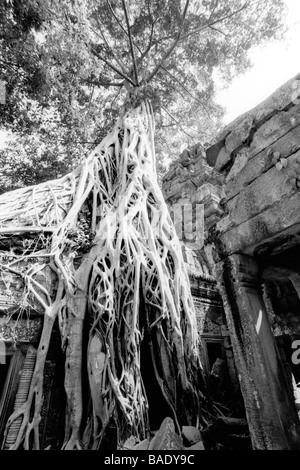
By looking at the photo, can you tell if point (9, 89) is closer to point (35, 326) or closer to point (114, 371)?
point (35, 326)

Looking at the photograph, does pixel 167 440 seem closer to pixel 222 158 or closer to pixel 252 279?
pixel 252 279

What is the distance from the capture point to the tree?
1.99 m

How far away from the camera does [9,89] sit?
473cm

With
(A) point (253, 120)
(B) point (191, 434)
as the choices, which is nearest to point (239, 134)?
(A) point (253, 120)

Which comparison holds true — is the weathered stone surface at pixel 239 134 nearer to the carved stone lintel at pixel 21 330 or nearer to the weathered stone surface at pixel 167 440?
the weathered stone surface at pixel 167 440

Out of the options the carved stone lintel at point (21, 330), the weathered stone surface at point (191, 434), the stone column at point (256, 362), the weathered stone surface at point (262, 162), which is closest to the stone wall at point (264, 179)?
the weathered stone surface at point (262, 162)

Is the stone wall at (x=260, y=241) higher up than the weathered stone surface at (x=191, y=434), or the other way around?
the stone wall at (x=260, y=241)

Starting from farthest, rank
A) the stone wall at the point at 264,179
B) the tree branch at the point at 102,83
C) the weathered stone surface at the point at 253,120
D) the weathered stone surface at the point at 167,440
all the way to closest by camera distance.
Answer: the tree branch at the point at 102,83 → the weathered stone surface at the point at 253,120 → the stone wall at the point at 264,179 → the weathered stone surface at the point at 167,440

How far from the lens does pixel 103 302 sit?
237 cm

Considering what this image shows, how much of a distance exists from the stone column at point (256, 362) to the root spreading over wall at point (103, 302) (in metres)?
0.79

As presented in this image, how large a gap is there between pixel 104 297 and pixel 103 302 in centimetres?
5

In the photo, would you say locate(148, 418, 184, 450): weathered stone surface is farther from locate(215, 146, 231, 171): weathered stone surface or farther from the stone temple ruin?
locate(215, 146, 231, 171): weathered stone surface

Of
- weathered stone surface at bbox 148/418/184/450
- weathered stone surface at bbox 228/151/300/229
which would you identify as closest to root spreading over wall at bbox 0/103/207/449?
weathered stone surface at bbox 148/418/184/450

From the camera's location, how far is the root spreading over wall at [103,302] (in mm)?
1990
